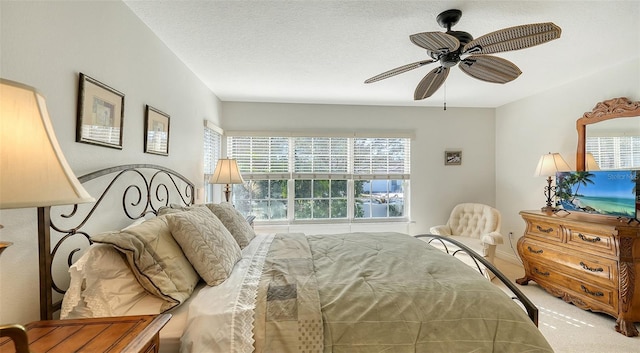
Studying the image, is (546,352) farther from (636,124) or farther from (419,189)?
(419,189)

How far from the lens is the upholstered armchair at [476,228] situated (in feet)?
10.5

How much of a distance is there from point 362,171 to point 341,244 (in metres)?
2.20

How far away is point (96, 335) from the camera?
881 mm

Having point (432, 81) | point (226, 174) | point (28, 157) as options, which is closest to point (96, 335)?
point (28, 157)

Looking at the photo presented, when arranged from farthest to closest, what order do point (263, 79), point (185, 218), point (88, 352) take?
point (263, 79) → point (185, 218) → point (88, 352)

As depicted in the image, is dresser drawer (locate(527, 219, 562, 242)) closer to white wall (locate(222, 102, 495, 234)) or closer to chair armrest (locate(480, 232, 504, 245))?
chair armrest (locate(480, 232, 504, 245))

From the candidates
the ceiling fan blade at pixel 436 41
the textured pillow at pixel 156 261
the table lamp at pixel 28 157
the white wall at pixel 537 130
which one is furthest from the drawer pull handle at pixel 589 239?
the table lamp at pixel 28 157

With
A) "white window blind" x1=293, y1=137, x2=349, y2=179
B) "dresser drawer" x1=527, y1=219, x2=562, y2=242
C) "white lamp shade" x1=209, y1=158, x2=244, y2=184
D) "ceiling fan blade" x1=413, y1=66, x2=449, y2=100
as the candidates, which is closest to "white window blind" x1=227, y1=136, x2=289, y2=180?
"white window blind" x1=293, y1=137, x2=349, y2=179

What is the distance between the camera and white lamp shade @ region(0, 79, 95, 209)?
542mm

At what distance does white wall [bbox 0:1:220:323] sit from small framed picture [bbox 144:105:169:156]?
0.16 ft

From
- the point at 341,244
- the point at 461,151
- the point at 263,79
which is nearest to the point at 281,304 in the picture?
the point at 341,244

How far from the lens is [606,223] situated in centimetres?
238

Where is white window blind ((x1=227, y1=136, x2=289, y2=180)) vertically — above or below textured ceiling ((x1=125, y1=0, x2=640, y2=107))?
below

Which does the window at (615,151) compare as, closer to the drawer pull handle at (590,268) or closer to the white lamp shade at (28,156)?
the drawer pull handle at (590,268)
